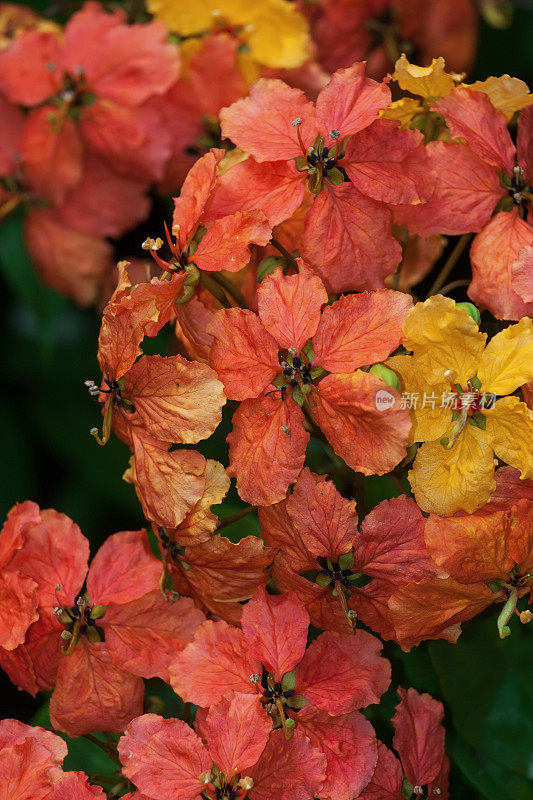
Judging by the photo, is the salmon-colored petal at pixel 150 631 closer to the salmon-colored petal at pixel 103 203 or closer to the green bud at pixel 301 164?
the green bud at pixel 301 164

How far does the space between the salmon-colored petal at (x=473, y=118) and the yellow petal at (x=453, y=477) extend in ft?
0.74

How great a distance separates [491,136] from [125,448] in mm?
578

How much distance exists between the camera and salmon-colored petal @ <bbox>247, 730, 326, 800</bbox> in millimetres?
679

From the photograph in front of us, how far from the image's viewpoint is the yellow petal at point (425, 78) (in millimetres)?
732

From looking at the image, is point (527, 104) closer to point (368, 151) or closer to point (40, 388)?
point (368, 151)

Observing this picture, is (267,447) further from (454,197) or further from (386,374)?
(454,197)

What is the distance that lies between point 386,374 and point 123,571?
279 mm

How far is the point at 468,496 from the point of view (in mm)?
667

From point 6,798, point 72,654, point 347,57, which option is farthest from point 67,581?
point 347,57

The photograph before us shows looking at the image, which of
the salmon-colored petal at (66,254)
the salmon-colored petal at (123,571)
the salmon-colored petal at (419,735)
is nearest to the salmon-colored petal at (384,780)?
the salmon-colored petal at (419,735)

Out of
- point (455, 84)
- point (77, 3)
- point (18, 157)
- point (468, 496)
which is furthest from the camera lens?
point (77, 3)

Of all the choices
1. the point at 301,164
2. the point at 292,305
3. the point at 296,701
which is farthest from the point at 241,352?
the point at 296,701

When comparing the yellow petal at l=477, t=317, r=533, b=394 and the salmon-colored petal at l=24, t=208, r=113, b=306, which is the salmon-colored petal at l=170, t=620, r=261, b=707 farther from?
the salmon-colored petal at l=24, t=208, r=113, b=306

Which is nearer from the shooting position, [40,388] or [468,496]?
[468,496]
